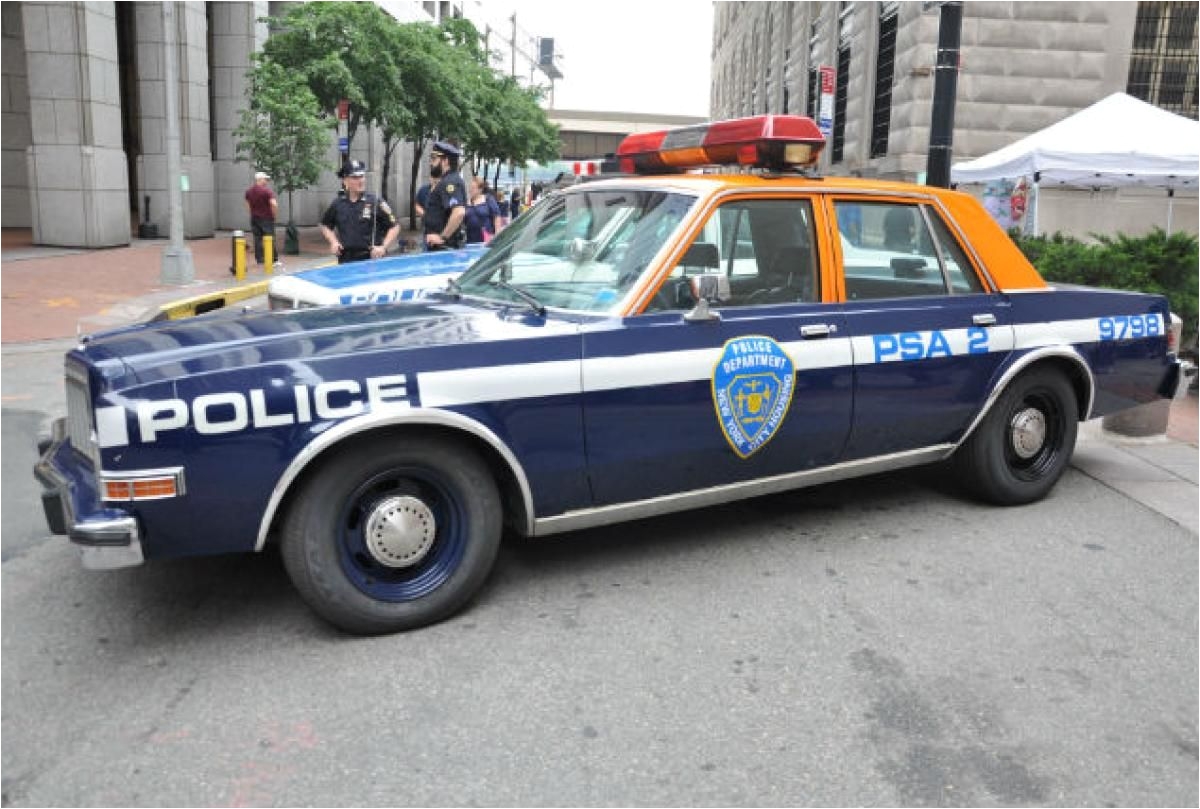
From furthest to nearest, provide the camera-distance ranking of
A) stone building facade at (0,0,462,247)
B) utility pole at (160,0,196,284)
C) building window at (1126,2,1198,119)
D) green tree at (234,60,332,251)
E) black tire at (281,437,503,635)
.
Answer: building window at (1126,2,1198,119), green tree at (234,60,332,251), stone building facade at (0,0,462,247), utility pole at (160,0,196,284), black tire at (281,437,503,635)

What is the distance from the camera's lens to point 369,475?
3674 mm

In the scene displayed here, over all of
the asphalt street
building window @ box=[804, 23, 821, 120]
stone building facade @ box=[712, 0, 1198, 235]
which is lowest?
the asphalt street

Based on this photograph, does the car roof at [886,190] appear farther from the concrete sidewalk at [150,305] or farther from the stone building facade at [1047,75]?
the stone building facade at [1047,75]

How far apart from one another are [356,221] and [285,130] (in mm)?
14173

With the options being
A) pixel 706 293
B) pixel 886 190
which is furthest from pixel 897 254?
pixel 706 293

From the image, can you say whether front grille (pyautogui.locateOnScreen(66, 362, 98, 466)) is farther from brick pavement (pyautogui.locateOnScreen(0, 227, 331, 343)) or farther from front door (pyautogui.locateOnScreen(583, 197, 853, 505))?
brick pavement (pyautogui.locateOnScreen(0, 227, 331, 343))

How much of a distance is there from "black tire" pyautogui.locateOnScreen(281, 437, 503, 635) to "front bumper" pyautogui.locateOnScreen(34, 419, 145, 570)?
1.68 ft

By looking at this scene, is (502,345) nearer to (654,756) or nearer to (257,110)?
(654,756)

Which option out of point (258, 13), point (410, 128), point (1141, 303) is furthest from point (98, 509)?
point (258, 13)

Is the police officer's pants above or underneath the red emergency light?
underneath

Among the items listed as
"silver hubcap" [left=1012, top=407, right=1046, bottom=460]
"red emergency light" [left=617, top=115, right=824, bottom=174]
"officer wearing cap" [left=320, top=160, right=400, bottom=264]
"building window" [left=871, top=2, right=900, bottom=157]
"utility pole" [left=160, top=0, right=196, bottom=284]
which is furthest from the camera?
"building window" [left=871, top=2, right=900, bottom=157]

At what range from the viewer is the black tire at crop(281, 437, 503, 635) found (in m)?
3.61

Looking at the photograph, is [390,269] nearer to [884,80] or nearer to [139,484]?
[139,484]

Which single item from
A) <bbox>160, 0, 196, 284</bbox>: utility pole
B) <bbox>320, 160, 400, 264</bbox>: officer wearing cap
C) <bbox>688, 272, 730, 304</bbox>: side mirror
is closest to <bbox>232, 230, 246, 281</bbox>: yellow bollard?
<bbox>160, 0, 196, 284</bbox>: utility pole
